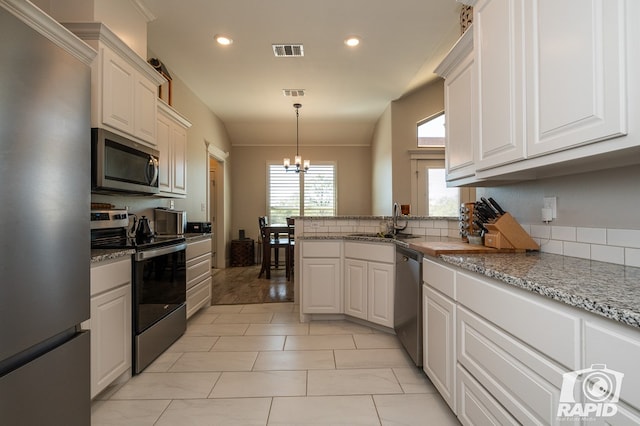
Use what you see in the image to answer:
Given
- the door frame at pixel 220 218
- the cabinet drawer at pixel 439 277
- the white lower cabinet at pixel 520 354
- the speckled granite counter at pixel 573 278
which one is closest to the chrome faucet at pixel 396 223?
the cabinet drawer at pixel 439 277

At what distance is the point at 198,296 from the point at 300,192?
13.8ft

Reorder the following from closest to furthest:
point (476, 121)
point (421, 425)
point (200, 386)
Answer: point (421, 425), point (476, 121), point (200, 386)

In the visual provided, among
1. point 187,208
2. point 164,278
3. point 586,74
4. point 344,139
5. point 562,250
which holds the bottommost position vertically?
point 164,278

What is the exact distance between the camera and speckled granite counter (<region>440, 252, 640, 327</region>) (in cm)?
75

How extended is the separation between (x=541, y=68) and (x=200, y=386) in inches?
96.9

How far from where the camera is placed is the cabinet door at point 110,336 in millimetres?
1692

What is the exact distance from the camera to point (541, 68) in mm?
1225

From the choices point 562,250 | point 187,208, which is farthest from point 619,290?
point 187,208

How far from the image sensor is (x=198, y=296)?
3.26 meters

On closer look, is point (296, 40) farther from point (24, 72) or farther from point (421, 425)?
point (421, 425)

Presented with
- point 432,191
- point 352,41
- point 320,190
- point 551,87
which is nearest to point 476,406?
point 551,87

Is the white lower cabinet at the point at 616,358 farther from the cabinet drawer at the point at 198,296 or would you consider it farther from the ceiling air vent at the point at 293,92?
the ceiling air vent at the point at 293,92

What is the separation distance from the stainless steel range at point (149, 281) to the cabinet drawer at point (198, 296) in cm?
32

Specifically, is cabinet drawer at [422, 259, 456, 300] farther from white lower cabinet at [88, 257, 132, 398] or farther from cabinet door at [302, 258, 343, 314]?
white lower cabinet at [88, 257, 132, 398]
